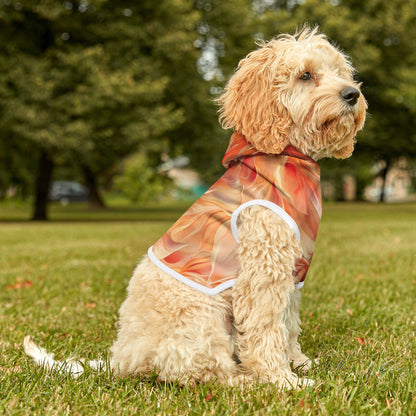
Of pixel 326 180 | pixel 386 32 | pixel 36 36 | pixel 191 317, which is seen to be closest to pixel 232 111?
pixel 191 317

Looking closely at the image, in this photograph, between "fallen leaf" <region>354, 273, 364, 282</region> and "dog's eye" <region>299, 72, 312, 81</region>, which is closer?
"dog's eye" <region>299, 72, 312, 81</region>

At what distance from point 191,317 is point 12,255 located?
24.7 feet

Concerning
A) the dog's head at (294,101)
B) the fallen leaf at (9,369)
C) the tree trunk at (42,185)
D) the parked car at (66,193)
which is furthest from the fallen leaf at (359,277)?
the parked car at (66,193)

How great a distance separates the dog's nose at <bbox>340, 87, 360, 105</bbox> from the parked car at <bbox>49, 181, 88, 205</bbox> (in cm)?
4634

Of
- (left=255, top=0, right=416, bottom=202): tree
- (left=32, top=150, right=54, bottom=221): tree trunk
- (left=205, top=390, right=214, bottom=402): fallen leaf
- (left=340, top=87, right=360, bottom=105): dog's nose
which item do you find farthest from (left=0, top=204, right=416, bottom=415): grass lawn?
(left=255, top=0, right=416, bottom=202): tree

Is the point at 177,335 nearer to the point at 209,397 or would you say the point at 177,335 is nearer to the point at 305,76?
the point at 209,397

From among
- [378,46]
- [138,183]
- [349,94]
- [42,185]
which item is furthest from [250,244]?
[138,183]

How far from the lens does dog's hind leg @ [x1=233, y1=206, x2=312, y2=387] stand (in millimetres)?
2938

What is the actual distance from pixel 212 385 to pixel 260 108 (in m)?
1.67

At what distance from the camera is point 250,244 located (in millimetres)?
2965

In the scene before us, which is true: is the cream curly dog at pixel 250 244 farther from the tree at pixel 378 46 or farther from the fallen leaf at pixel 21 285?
the tree at pixel 378 46

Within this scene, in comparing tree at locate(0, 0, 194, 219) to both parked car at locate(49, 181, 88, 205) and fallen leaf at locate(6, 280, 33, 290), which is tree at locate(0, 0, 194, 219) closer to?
fallen leaf at locate(6, 280, 33, 290)

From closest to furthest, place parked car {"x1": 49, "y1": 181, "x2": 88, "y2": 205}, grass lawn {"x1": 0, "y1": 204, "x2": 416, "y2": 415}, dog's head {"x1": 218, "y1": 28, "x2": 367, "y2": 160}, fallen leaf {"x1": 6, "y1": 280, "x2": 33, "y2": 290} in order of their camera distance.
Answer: grass lawn {"x1": 0, "y1": 204, "x2": 416, "y2": 415}, dog's head {"x1": 218, "y1": 28, "x2": 367, "y2": 160}, fallen leaf {"x1": 6, "y1": 280, "x2": 33, "y2": 290}, parked car {"x1": 49, "y1": 181, "x2": 88, "y2": 205}

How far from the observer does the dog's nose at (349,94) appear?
3.02 m
